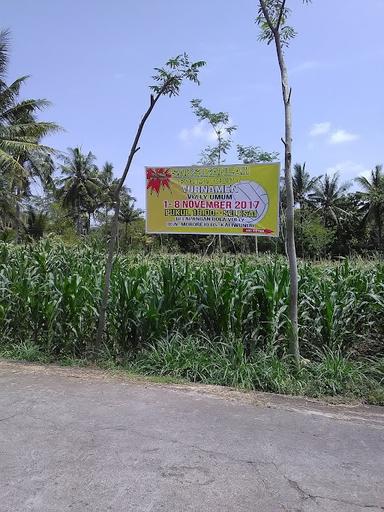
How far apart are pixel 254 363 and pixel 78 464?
282 cm

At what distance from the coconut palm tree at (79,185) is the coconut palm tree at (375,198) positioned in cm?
2775

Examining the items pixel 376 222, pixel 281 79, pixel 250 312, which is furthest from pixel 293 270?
pixel 376 222

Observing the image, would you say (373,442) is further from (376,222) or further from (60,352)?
(376,222)

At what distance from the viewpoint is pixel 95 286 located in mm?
7457

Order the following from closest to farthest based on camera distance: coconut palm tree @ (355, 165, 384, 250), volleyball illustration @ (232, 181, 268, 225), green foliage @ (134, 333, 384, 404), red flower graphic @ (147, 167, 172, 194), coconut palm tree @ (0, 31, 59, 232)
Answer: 1. green foliage @ (134, 333, 384, 404)
2. volleyball illustration @ (232, 181, 268, 225)
3. red flower graphic @ (147, 167, 172, 194)
4. coconut palm tree @ (0, 31, 59, 232)
5. coconut palm tree @ (355, 165, 384, 250)

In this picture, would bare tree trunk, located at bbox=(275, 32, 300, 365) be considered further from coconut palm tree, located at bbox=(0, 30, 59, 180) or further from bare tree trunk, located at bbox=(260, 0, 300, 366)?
coconut palm tree, located at bbox=(0, 30, 59, 180)

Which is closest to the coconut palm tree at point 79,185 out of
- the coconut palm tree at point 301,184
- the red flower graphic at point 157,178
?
the coconut palm tree at point 301,184

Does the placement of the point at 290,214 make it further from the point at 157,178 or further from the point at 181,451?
the point at 157,178

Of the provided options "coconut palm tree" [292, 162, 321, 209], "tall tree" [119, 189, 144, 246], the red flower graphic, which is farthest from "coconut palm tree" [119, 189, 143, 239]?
the red flower graphic

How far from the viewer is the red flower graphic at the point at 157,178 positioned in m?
10.6

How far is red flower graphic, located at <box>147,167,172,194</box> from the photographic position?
10.6 metres

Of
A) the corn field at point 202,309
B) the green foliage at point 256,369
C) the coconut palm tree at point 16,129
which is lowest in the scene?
the green foliage at point 256,369

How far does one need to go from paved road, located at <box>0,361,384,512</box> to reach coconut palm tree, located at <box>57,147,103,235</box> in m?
49.6

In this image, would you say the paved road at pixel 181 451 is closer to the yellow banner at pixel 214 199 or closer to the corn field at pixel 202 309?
the corn field at pixel 202 309
